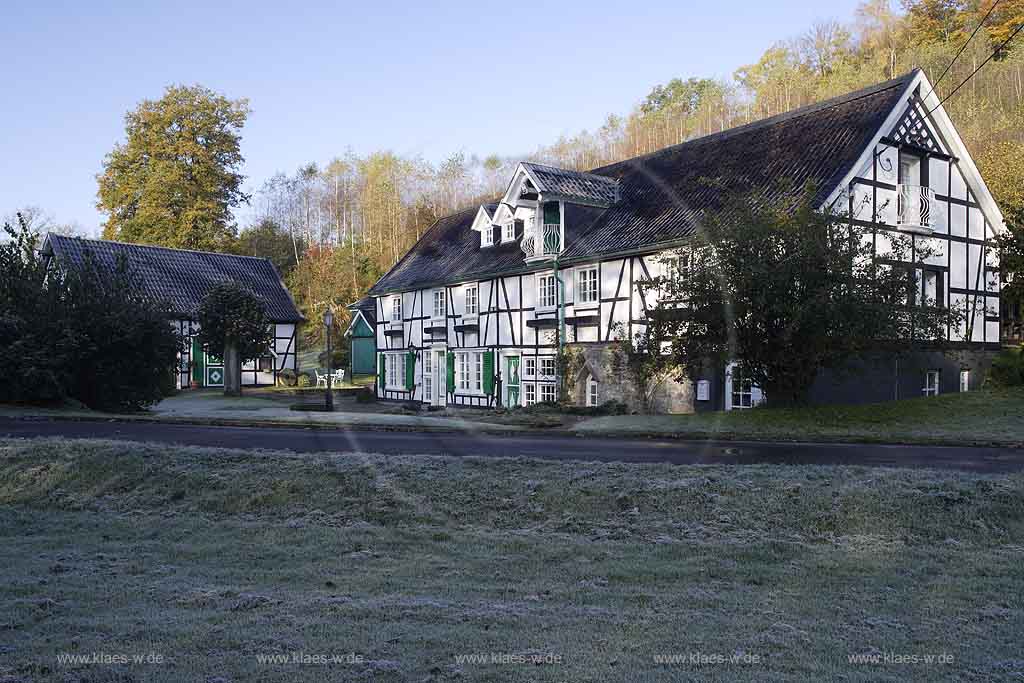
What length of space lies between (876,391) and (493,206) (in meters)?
16.4

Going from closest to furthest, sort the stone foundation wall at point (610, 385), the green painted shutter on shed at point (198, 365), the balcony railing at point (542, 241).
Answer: the stone foundation wall at point (610, 385) → the balcony railing at point (542, 241) → the green painted shutter on shed at point (198, 365)

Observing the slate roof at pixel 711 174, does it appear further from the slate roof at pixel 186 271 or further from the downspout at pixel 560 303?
the slate roof at pixel 186 271

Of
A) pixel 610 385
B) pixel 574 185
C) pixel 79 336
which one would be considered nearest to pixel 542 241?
pixel 574 185

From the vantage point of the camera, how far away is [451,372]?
117ft

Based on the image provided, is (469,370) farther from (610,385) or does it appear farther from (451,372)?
(610,385)

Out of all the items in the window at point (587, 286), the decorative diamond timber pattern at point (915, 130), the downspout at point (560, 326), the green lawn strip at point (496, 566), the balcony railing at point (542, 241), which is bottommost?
the green lawn strip at point (496, 566)

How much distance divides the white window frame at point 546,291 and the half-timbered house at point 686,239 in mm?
57

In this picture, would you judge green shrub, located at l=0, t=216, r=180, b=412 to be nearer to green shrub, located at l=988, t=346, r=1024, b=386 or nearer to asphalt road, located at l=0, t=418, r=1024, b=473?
asphalt road, located at l=0, t=418, r=1024, b=473

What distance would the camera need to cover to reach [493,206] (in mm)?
35406

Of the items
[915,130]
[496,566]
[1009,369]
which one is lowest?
[496,566]

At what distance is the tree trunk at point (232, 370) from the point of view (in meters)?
37.7

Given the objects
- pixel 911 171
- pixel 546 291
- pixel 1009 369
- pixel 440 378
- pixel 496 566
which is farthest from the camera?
pixel 440 378

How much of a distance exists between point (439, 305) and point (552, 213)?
25.2 ft

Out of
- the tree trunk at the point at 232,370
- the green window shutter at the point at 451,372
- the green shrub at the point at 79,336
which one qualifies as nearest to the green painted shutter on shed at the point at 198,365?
the tree trunk at the point at 232,370
